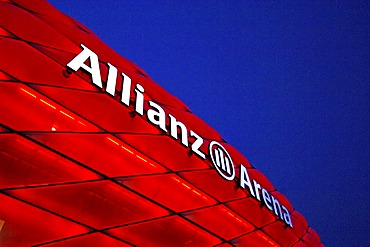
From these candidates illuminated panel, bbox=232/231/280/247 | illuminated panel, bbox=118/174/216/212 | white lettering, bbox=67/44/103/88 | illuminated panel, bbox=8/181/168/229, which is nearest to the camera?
illuminated panel, bbox=8/181/168/229

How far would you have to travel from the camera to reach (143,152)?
7.91 m

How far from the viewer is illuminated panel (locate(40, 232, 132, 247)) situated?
7.22 meters

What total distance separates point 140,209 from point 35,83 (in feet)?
11.3

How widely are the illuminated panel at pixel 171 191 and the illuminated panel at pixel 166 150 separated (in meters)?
0.34

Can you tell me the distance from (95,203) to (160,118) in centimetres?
249

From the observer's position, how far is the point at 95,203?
24.1 feet

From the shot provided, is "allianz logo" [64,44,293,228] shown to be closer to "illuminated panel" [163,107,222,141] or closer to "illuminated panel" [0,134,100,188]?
"illuminated panel" [163,107,222,141]

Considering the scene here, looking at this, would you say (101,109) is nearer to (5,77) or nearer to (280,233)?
(5,77)

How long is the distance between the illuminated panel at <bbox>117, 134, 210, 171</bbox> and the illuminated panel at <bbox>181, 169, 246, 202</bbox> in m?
0.22

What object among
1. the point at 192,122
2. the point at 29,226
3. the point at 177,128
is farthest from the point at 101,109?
the point at 192,122

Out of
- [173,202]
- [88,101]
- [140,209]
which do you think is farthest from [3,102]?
[173,202]

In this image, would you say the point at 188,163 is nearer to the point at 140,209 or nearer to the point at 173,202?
the point at 173,202

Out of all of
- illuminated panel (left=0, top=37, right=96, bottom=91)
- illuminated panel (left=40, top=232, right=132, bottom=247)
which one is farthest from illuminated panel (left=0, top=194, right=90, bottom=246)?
illuminated panel (left=0, top=37, right=96, bottom=91)

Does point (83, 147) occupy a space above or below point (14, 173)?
above
